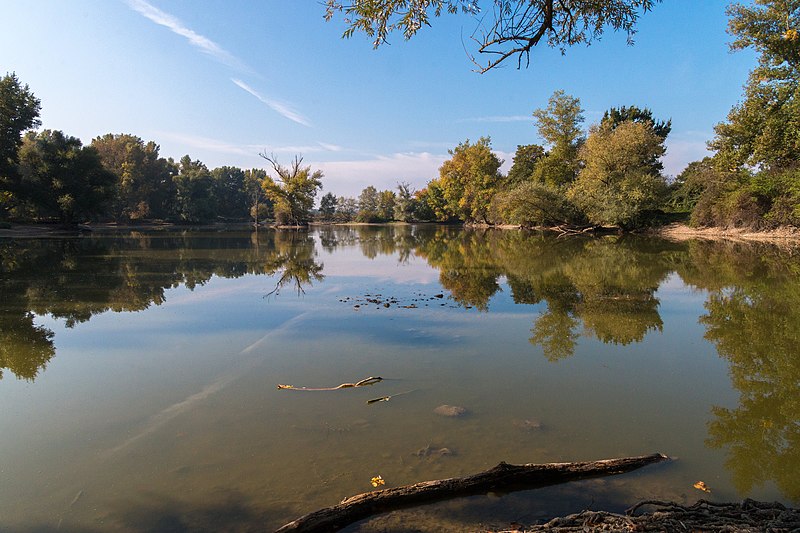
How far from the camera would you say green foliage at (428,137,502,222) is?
208ft

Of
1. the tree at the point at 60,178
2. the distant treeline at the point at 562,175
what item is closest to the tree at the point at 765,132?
the distant treeline at the point at 562,175

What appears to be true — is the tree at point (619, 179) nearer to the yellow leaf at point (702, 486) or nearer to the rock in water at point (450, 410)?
the rock in water at point (450, 410)

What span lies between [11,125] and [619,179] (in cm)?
5778

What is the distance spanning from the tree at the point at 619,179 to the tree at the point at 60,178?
49213mm

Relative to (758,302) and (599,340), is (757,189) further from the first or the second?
(599,340)

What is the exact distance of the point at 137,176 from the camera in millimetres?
70312

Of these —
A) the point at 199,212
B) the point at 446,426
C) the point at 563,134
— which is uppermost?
the point at 563,134

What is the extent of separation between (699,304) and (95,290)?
16723mm

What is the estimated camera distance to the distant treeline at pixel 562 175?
28.0 m

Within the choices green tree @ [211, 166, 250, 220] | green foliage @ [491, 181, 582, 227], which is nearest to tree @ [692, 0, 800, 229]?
green foliage @ [491, 181, 582, 227]

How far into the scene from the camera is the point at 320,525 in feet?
10.2

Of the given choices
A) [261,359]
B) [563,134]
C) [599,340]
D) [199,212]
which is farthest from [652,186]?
[199,212]

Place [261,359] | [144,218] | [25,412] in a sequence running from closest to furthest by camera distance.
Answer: [25,412]
[261,359]
[144,218]

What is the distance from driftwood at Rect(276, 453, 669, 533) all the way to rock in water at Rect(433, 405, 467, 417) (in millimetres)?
1422
